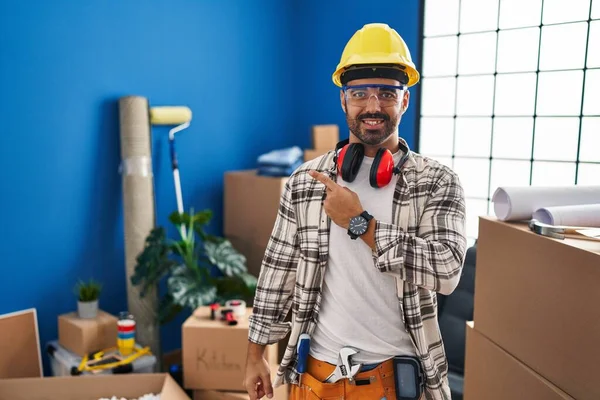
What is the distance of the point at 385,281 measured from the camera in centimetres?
142

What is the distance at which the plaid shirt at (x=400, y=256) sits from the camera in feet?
4.28

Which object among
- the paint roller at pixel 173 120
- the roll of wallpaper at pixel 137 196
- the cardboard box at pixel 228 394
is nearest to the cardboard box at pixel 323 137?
the paint roller at pixel 173 120

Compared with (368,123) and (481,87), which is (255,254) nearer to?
(481,87)

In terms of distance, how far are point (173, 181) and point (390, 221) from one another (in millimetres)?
2212

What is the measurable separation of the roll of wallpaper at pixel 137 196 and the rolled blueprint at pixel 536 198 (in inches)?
79.9

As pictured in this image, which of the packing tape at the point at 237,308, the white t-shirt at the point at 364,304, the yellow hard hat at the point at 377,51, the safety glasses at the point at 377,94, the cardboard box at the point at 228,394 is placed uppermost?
the yellow hard hat at the point at 377,51

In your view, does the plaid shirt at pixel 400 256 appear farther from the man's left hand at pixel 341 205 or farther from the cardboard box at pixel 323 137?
the cardboard box at pixel 323 137

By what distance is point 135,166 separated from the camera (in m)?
2.97

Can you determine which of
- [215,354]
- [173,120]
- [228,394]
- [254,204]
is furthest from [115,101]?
[228,394]

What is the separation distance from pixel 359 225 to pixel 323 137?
83.4 inches

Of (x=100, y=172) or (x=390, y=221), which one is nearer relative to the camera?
(x=390, y=221)

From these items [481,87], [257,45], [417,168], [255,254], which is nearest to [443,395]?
[417,168]

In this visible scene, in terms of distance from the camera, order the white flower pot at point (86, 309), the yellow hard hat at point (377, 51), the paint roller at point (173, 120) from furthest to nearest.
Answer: the paint roller at point (173, 120) → the white flower pot at point (86, 309) → the yellow hard hat at point (377, 51)

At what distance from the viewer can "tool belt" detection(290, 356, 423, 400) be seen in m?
1.38
